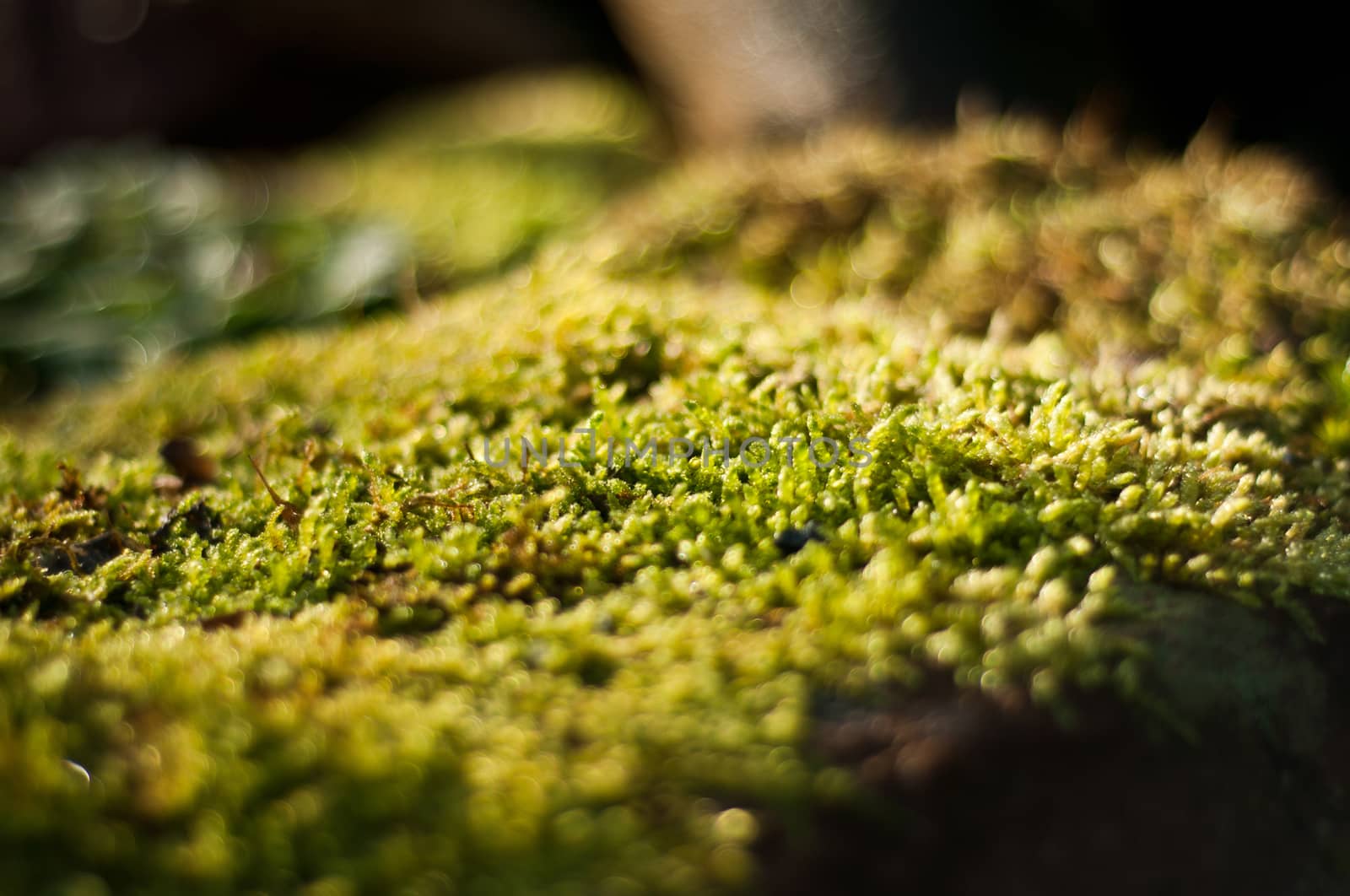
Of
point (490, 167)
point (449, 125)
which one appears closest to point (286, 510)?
point (490, 167)

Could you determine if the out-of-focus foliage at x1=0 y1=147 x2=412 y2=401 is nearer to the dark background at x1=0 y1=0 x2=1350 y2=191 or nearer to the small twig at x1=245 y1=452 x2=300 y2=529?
the small twig at x1=245 y1=452 x2=300 y2=529

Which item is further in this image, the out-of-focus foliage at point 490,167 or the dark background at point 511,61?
the dark background at point 511,61

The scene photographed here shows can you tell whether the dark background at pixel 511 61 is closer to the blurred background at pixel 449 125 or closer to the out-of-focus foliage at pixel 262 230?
the blurred background at pixel 449 125

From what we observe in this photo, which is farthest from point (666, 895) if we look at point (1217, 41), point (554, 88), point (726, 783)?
point (554, 88)

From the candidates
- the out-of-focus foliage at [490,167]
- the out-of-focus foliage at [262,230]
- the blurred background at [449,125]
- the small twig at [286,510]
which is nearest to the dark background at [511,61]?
the blurred background at [449,125]

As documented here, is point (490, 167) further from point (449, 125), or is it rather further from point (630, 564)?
point (630, 564)
